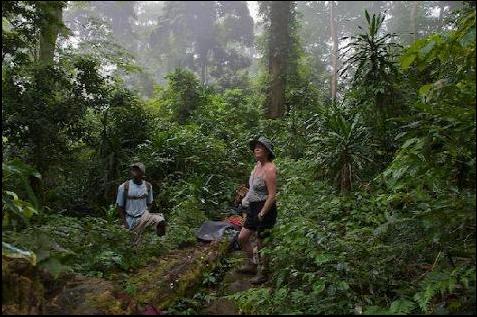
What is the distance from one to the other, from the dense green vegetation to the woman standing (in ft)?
1.06

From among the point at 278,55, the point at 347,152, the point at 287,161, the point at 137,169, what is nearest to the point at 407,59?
the point at 137,169

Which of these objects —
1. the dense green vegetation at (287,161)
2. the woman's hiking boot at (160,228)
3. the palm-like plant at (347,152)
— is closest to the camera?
the dense green vegetation at (287,161)

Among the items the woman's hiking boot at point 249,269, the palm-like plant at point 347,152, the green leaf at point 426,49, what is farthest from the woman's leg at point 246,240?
the green leaf at point 426,49

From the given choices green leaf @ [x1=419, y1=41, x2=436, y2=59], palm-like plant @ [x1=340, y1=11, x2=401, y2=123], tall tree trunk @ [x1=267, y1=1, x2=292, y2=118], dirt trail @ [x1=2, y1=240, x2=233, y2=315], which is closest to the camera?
dirt trail @ [x1=2, y1=240, x2=233, y2=315]

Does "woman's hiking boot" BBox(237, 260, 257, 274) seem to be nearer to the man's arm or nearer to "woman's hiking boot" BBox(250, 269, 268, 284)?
"woman's hiking boot" BBox(250, 269, 268, 284)

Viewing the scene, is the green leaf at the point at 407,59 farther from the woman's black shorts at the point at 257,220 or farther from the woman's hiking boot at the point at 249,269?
the woman's hiking boot at the point at 249,269

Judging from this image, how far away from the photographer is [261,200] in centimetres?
555

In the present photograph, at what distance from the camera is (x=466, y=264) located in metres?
4.16

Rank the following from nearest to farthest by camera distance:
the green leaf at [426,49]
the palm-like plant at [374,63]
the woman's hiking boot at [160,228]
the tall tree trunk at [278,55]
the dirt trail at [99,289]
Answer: the dirt trail at [99,289] → the green leaf at [426,49] → the woman's hiking boot at [160,228] → the palm-like plant at [374,63] → the tall tree trunk at [278,55]

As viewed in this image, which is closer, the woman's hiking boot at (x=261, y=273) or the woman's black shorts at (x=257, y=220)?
the woman's hiking boot at (x=261, y=273)

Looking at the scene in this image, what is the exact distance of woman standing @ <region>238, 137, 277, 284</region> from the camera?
5391 millimetres

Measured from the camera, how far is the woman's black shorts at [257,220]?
556 centimetres

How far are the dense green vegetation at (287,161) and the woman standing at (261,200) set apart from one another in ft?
1.06

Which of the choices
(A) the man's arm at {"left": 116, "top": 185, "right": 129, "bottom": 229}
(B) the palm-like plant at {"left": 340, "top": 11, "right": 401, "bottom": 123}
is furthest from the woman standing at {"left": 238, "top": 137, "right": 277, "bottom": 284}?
(B) the palm-like plant at {"left": 340, "top": 11, "right": 401, "bottom": 123}
